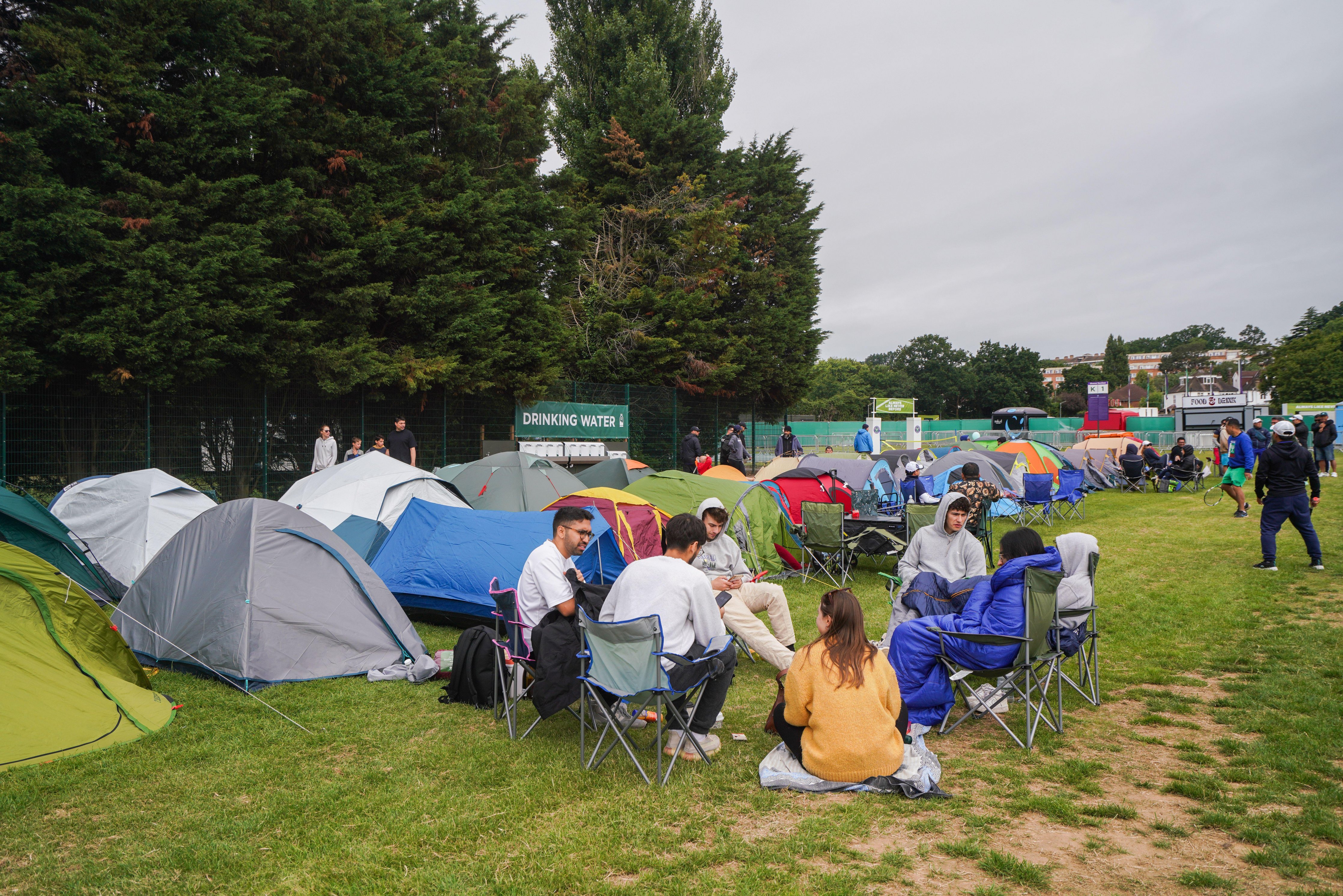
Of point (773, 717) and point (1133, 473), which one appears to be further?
point (1133, 473)

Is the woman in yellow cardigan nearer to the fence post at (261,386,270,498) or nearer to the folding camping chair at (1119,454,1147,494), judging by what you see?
the fence post at (261,386,270,498)

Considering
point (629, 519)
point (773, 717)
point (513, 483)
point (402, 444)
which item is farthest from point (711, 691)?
point (402, 444)

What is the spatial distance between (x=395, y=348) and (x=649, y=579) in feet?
43.9

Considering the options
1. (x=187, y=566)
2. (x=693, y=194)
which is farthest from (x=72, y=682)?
(x=693, y=194)

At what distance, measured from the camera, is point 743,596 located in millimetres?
6000

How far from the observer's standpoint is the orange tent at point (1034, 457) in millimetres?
17156

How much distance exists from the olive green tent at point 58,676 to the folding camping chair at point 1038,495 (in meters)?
12.5

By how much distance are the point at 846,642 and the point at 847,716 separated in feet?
1.12

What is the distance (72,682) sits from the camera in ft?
14.8

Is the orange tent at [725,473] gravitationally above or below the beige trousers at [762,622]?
above

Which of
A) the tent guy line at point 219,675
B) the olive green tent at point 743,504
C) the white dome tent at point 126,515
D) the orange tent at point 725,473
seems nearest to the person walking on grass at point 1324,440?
the orange tent at point 725,473

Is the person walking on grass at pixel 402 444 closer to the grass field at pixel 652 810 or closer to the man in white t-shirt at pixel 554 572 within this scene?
the grass field at pixel 652 810

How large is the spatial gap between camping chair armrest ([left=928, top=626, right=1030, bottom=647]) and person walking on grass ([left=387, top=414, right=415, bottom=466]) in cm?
1070

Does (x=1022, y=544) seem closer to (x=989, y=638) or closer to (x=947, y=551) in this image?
(x=989, y=638)
